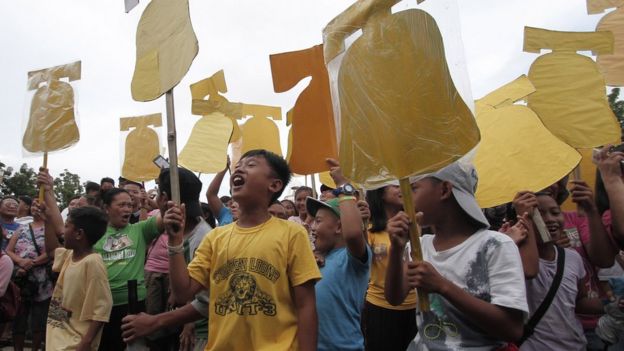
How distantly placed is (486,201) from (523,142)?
1.33 feet

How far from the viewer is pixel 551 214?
2971 millimetres

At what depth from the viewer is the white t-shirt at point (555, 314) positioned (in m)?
2.61

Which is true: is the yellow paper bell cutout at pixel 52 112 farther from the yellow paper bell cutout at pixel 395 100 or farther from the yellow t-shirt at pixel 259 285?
the yellow paper bell cutout at pixel 395 100

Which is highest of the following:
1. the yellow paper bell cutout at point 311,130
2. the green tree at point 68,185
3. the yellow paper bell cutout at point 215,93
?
the yellow paper bell cutout at point 215,93

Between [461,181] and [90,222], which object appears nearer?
[461,181]

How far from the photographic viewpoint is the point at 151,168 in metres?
5.32

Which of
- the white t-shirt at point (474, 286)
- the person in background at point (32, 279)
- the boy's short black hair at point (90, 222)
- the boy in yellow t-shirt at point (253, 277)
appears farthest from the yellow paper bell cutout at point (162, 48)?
the person in background at point (32, 279)

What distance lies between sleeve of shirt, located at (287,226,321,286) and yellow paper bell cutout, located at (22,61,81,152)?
7.84 ft

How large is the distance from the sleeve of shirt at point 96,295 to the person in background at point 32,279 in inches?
95.7

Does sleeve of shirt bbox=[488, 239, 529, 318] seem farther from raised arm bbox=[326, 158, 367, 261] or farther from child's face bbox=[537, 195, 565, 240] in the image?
child's face bbox=[537, 195, 565, 240]

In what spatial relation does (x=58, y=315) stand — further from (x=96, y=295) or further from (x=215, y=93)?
(x=215, y=93)

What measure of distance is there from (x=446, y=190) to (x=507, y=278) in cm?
45

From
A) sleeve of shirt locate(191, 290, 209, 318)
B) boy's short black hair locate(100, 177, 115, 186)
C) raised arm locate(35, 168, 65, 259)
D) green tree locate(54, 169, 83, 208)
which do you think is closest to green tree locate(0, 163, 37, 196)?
green tree locate(54, 169, 83, 208)

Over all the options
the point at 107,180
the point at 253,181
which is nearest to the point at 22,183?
the point at 107,180
